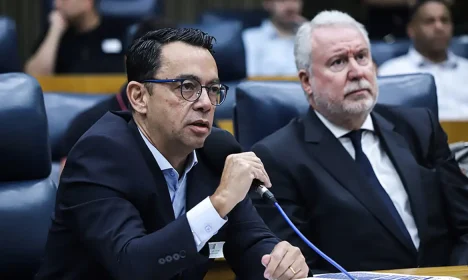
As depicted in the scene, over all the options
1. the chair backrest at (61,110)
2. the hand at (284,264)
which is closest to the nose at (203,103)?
the hand at (284,264)

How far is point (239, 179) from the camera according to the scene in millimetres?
1785

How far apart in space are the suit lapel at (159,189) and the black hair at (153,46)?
0.51ft

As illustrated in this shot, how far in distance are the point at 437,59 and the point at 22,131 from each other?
2.98 meters

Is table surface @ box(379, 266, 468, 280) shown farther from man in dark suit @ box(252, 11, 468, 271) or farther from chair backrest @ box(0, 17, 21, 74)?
chair backrest @ box(0, 17, 21, 74)

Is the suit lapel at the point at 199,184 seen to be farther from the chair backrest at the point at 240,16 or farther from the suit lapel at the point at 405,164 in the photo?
the chair backrest at the point at 240,16

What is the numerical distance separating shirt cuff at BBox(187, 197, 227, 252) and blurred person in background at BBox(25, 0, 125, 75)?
321 cm

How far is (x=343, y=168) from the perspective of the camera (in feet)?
8.05

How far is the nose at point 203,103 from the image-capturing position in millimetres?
1881

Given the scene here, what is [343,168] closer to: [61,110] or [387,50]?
[61,110]

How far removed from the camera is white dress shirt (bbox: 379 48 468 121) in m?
4.40

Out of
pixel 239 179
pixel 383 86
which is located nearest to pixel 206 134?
pixel 239 179

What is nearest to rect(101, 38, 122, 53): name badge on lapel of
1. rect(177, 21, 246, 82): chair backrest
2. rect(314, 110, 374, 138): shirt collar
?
rect(177, 21, 246, 82): chair backrest

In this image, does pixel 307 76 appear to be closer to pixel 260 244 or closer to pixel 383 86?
pixel 383 86

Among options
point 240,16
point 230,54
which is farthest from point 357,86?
point 240,16
